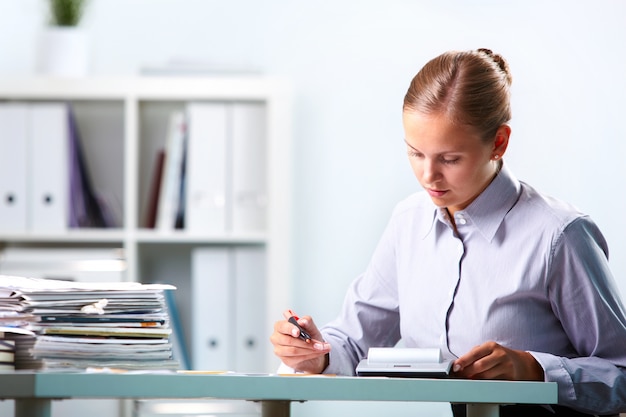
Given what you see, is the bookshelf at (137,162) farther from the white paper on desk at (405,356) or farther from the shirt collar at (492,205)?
the white paper on desk at (405,356)

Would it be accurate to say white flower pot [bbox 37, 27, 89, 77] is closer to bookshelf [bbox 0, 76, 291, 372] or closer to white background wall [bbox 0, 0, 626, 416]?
bookshelf [bbox 0, 76, 291, 372]

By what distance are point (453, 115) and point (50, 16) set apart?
1964mm

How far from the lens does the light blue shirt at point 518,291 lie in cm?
142

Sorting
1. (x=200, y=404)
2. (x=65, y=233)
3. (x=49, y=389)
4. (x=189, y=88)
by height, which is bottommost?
(x=200, y=404)

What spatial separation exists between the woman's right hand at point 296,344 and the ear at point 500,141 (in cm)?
39

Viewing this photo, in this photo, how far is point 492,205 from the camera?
1.53 m

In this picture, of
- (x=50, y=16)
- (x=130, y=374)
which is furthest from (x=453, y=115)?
(x=50, y=16)

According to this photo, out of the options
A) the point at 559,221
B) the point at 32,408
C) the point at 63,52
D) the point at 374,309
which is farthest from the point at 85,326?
the point at 63,52

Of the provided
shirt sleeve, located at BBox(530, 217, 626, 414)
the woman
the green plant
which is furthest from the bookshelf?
shirt sleeve, located at BBox(530, 217, 626, 414)

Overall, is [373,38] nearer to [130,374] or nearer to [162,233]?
[162,233]

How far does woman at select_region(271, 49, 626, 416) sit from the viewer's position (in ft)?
4.66

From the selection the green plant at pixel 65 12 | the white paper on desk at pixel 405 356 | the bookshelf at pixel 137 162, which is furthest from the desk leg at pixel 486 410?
the green plant at pixel 65 12

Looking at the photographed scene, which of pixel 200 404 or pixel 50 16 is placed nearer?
pixel 200 404

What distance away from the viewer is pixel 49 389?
1020 millimetres
